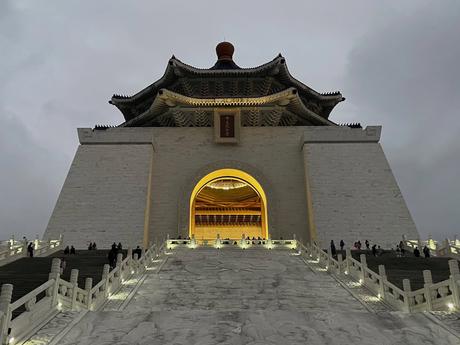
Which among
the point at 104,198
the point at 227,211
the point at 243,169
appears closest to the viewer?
the point at 104,198

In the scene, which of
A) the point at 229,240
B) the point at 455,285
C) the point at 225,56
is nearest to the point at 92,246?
the point at 229,240

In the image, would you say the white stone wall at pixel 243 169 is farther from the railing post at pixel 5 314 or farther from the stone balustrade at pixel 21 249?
the railing post at pixel 5 314

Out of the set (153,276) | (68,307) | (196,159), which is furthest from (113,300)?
(196,159)

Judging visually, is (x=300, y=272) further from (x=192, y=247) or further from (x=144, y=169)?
(x=144, y=169)

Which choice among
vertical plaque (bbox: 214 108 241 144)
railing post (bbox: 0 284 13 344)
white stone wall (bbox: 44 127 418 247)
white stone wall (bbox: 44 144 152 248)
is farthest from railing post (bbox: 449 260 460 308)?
vertical plaque (bbox: 214 108 241 144)

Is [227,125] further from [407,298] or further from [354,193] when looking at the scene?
[407,298]

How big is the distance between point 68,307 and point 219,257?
25.0ft

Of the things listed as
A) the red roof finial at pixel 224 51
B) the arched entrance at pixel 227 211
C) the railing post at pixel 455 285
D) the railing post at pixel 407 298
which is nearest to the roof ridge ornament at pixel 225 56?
the red roof finial at pixel 224 51

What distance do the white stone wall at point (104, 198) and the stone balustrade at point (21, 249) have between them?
1.67 metres

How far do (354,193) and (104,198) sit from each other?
43.2 ft

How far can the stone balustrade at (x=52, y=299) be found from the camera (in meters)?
5.65

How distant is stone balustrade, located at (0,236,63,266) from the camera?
13.9 meters

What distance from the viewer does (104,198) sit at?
68.8 ft

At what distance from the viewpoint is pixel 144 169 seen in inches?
865
